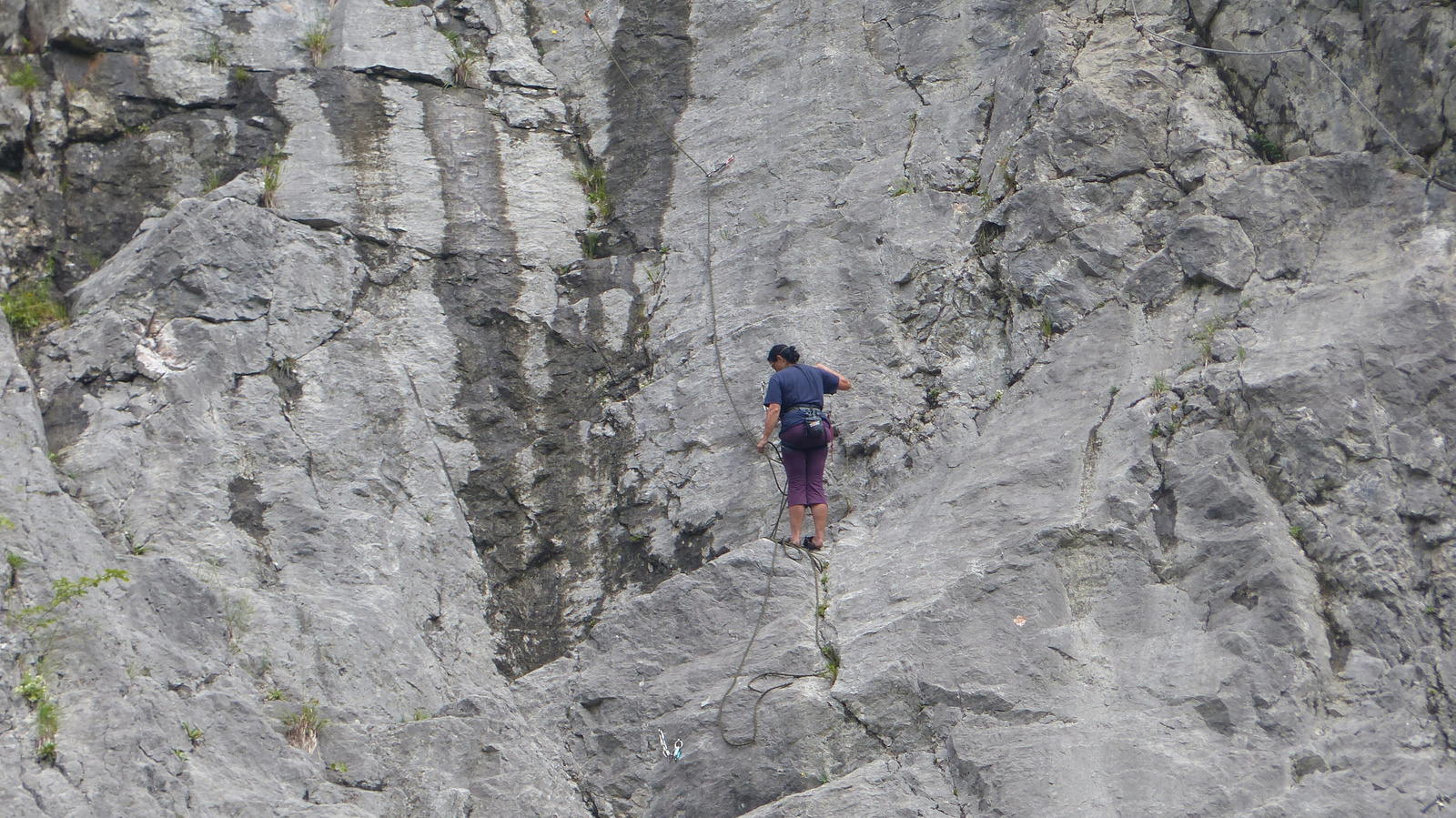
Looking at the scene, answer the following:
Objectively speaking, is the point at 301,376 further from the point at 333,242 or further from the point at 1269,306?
the point at 1269,306

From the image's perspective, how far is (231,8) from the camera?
1017cm

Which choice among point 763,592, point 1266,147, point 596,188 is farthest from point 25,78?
point 1266,147

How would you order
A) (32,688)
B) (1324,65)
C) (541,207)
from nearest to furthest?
(32,688) → (1324,65) → (541,207)

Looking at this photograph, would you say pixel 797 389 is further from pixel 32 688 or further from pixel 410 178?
pixel 32 688

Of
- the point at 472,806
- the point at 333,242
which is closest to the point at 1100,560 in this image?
the point at 472,806

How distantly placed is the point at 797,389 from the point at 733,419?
Answer: 0.85m

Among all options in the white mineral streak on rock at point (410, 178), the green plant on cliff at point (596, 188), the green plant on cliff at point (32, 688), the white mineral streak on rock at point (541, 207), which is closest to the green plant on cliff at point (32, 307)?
the white mineral streak on rock at point (410, 178)

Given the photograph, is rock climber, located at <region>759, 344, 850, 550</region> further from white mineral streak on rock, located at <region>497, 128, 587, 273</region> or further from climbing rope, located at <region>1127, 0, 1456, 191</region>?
climbing rope, located at <region>1127, 0, 1456, 191</region>

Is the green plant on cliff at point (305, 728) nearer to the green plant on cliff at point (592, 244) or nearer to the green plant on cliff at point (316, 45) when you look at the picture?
the green plant on cliff at point (592, 244)

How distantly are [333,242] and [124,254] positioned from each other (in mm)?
1455

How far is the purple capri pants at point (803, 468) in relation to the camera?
733 cm

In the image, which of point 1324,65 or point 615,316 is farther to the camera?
point 615,316

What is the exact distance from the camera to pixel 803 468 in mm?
7383

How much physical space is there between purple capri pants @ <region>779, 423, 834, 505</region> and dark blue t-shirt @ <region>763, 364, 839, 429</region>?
0.08 meters
